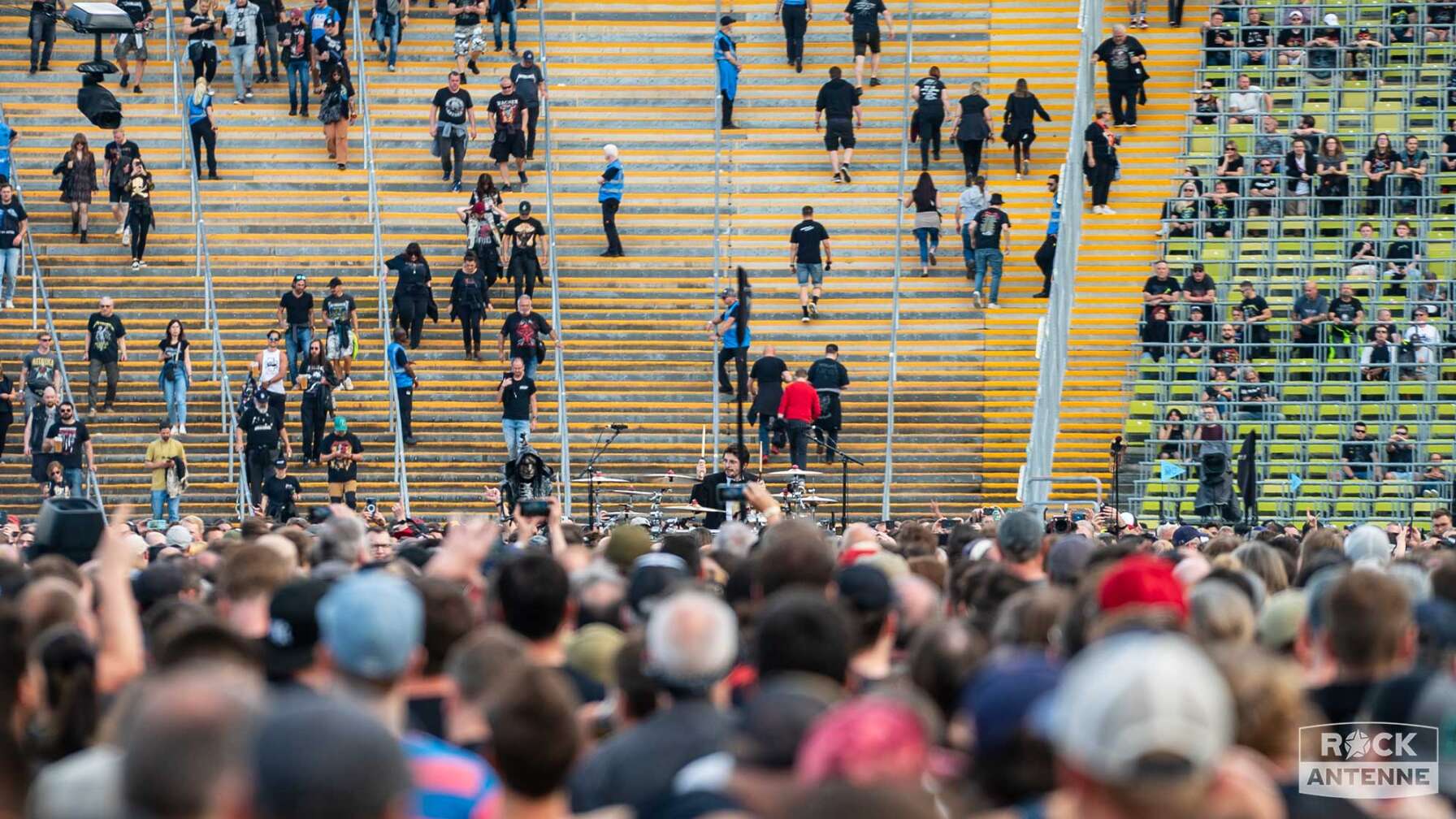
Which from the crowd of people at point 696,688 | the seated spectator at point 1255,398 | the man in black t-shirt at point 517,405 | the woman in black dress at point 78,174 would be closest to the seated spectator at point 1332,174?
the seated spectator at point 1255,398

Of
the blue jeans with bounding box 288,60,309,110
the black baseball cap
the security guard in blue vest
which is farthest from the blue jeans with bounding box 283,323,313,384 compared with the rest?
the black baseball cap

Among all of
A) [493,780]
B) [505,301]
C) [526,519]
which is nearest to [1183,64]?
[505,301]

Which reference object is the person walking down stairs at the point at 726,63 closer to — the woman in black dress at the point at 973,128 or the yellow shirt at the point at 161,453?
the woman in black dress at the point at 973,128

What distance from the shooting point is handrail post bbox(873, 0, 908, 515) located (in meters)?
27.5

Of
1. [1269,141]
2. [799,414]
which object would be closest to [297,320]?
[799,414]

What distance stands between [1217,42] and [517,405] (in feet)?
38.0

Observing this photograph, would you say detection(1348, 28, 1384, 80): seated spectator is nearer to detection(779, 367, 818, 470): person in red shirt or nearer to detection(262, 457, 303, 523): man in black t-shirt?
detection(779, 367, 818, 470): person in red shirt

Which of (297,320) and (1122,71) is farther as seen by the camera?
(1122,71)

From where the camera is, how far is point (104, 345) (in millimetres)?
28125

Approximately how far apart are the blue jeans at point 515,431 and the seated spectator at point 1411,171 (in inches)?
453

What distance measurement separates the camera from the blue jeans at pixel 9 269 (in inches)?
1141

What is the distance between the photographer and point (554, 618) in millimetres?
7184

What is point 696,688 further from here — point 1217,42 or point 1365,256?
point 1217,42

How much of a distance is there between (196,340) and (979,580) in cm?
2263
